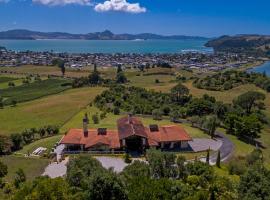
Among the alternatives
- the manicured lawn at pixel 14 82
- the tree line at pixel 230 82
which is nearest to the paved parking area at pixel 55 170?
the tree line at pixel 230 82

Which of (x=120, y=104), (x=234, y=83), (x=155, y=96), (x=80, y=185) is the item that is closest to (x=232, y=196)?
(x=80, y=185)

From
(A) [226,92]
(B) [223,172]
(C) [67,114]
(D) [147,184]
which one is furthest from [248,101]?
(D) [147,184]

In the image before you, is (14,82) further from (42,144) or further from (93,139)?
(93,139)

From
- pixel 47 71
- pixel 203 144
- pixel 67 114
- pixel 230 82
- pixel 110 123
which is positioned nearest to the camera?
pixel 203 144

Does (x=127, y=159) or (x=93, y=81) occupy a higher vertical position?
(x=127, y=159)

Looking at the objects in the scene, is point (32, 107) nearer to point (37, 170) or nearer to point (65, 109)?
point (65, 109)

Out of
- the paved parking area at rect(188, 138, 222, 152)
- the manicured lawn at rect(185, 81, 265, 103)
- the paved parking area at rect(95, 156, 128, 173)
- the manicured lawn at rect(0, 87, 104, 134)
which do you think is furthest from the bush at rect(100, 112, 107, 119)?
the manicured lawn at rect(185, 81, 265, 103)

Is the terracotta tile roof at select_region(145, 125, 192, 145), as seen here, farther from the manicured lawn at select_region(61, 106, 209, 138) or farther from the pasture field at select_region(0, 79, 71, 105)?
the pasture field at select_region(0, 79, 71, 105)
